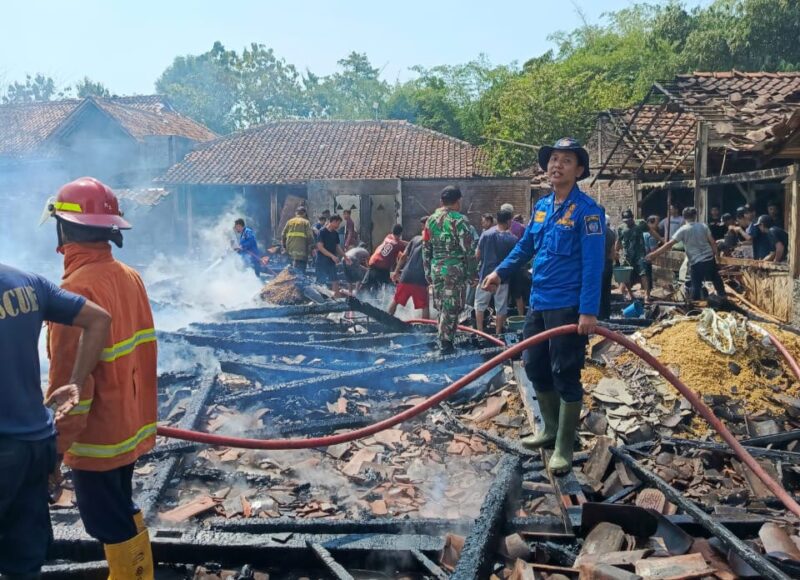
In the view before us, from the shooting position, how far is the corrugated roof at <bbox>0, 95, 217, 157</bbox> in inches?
1128

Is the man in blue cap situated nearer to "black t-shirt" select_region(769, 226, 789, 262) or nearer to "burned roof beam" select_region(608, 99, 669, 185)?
"black t-shirt" select_region(769, 226, 789, 262)

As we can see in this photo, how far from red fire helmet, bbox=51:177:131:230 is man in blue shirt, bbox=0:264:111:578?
372mm

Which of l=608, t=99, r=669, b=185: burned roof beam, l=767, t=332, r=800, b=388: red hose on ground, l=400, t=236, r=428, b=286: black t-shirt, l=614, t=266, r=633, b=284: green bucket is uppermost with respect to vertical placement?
l=608, t=99, r=669, b=185: burned roof beam

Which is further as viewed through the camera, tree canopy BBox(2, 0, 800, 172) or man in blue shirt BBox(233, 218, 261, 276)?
tree canopy BBox(2, 0, 800, 172)

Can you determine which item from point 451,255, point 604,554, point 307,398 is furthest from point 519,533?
point 451,255

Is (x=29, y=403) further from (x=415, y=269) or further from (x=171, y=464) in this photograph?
(x=415, y=269)

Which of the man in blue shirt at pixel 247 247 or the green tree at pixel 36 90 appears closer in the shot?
the man in blue shirt at pixel 247 247

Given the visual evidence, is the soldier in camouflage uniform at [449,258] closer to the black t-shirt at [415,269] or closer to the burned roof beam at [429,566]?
the black t-shirt at [415,269]

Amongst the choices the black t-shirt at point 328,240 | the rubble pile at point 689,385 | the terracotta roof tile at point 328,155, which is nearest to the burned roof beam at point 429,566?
the rubble pile at point 689,385

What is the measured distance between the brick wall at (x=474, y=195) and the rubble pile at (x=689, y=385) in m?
17.4

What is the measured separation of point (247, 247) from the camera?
14109mm

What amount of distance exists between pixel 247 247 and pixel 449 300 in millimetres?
7748

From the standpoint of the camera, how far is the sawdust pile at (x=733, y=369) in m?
5.67

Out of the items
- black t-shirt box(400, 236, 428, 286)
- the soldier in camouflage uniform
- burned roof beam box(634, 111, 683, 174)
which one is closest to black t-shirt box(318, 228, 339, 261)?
black t-shirt box(400, 236, 428, 286)
